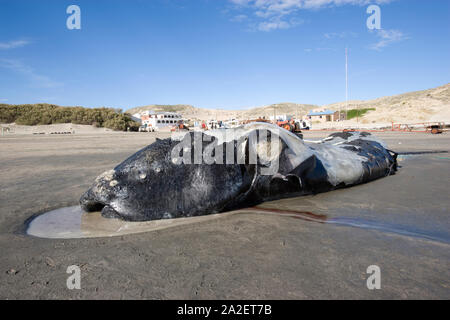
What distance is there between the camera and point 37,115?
41188 mm

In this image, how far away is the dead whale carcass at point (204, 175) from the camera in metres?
2.34

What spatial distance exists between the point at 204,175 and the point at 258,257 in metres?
0.91

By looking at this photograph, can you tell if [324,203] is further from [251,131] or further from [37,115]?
[37,115]

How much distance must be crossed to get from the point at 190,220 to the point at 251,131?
0.99 metres

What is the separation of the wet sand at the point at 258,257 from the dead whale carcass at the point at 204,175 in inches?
7.6

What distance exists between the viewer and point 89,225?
2.32m

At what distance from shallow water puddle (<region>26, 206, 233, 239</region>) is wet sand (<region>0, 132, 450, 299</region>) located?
3.7 inches
